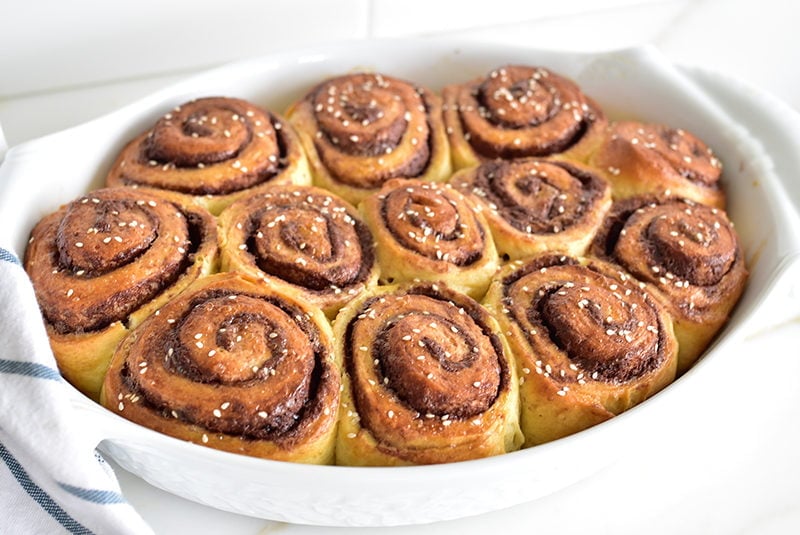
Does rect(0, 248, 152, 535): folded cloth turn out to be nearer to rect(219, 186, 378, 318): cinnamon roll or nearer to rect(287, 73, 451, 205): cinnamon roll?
rect(219, 186, 378, 318): cinnamon roll

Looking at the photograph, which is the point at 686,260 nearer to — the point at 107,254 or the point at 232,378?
the point at 232,378

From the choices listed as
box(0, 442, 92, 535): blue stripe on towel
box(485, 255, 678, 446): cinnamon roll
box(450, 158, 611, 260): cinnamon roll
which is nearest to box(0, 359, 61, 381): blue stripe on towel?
box(0, 442, 92, 535): blue stripe on towel

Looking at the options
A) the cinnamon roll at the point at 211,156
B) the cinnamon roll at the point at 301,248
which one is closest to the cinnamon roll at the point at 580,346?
the cinnamon roll at the point at 301,248

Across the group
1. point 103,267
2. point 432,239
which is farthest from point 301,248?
point 103,267

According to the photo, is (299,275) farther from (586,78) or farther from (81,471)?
(586,78)

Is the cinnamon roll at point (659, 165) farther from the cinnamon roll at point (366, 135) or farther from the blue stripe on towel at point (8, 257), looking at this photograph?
the blue stripe on towel at point (8, 257)
